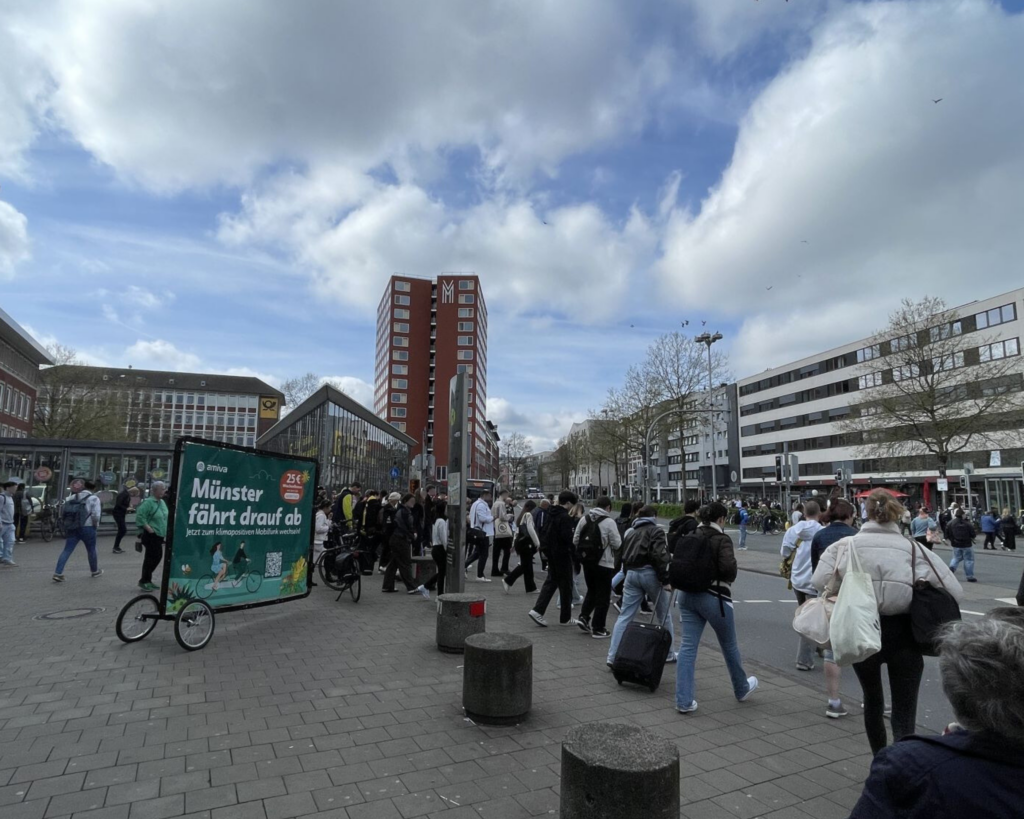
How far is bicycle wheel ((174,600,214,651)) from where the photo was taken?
7008 millimetres

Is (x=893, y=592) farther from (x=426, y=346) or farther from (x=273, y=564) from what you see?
(x=426, y=346)

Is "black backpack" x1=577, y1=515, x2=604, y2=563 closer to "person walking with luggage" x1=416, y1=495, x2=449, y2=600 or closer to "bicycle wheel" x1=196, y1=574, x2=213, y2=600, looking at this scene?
"person walking with luggage" x1=416, y1=495, x2=449, y2=600

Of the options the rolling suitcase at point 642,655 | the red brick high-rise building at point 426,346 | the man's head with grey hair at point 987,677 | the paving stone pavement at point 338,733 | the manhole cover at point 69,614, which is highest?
the red brick high-rise building at point 426,346

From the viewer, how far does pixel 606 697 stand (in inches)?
230

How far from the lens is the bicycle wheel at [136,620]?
7.24m

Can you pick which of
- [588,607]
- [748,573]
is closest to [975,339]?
[748,573]

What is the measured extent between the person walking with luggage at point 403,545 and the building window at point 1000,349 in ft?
164

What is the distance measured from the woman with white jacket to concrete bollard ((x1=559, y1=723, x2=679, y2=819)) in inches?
59.7

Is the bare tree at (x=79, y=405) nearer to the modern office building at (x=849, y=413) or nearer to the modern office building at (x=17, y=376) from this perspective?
the modern office building at (x=17, y=376)

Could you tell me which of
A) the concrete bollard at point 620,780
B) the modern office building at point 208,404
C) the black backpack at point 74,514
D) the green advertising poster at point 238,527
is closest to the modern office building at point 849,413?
the green advertising poster at point 238,527

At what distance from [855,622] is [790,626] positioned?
22.1 ft

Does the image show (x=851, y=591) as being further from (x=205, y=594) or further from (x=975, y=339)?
(x=975, y=339)

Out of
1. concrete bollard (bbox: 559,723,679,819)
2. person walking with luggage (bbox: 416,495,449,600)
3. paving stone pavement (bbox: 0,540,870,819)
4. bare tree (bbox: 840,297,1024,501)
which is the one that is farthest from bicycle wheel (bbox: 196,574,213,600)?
bare tree (bbox: 840,297,1024,501)

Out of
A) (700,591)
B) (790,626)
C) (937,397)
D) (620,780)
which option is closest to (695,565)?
(700,591)
